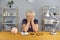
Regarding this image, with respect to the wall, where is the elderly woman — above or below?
below

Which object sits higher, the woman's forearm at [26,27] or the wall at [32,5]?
the wall at [32,5]

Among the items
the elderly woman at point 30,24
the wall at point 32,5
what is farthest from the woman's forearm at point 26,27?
the wall at point 32,5

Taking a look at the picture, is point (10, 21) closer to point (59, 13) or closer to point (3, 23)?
point (3, 23)

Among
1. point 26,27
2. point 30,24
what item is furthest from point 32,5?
point 26,27

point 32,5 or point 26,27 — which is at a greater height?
point 32,5

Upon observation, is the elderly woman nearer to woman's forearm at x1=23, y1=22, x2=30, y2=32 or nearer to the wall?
woman's forearm at x1=23, y1=22, x2=30, y2=32

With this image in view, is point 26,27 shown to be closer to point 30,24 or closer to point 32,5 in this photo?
point 30,24

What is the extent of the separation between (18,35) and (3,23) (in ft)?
5.65

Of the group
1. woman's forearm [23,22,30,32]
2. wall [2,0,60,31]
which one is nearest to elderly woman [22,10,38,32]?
woman's forearm [23,22,30,32]

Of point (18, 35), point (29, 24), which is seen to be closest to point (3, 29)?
point (29, 24)

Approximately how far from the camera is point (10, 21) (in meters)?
4.60

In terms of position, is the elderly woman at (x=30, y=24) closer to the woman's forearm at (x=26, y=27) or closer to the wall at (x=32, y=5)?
the woman's forearm at (x=26, y=27)

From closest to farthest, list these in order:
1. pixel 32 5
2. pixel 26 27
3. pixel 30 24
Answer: pixel 26 27
pixel 30 24
pixel 32 5

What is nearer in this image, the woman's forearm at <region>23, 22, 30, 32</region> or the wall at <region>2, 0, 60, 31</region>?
the woman's forearm at <region>23, 22, 30, 32</region>
